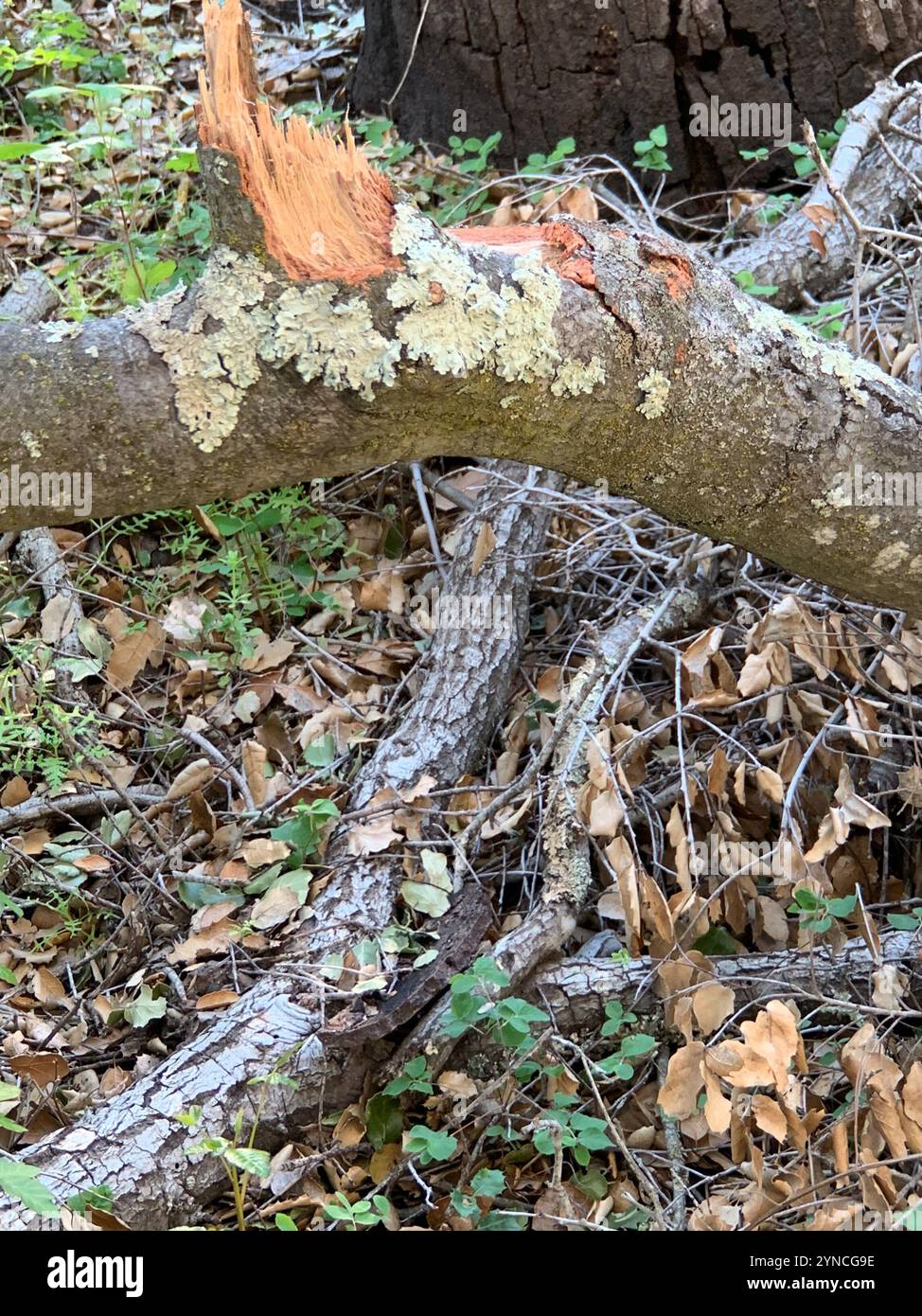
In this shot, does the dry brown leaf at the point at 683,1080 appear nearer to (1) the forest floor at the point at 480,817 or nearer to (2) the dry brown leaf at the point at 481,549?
(1) the forest floor at the point at 480,817

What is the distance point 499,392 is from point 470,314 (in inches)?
4.8

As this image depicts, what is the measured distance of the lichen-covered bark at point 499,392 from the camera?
152 cm

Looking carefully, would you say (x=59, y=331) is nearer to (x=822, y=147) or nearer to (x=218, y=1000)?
(x=218, y=1000)

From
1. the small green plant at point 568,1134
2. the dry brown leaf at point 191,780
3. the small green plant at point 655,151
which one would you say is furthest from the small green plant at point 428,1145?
the small green plant at point 655,151

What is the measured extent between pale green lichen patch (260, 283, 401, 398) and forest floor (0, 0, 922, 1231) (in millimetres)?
1115

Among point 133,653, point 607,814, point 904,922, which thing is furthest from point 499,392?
point 133,653

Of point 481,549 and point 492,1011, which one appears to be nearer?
point 492,1011

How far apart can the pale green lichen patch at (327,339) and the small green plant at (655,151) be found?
109 inches

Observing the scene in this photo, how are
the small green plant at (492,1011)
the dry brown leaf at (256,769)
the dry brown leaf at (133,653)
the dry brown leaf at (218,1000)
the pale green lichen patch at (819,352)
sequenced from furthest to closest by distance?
the dry brown leaf at (133,653), the dry brown leaf at (256,769), the dry brown leaf at (218,1000), the small green plant at (492,1011), the pale green lichen patch at (819,352)

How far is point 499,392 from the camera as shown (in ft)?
5.56

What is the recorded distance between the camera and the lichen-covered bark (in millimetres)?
1516

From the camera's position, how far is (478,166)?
412cm
